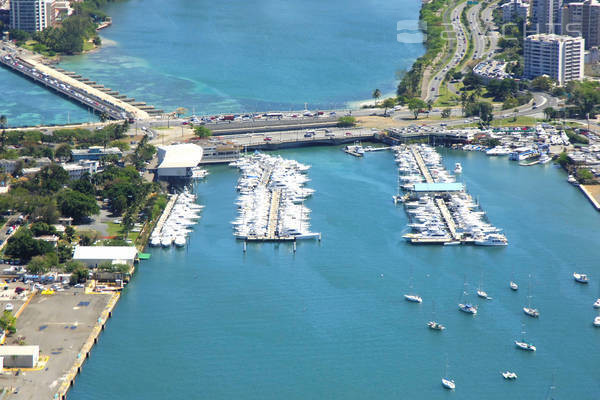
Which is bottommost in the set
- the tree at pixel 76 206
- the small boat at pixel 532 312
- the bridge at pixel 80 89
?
the small boat at pixel 532 312

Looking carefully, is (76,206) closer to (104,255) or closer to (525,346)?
(104,255)

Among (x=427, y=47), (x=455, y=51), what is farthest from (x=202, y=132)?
(x=427, y=47)

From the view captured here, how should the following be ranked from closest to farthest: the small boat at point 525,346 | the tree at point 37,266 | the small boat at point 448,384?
1. the small boat at point 448,384
2. the small boat at point 525,346
3. the tree at point 37,266

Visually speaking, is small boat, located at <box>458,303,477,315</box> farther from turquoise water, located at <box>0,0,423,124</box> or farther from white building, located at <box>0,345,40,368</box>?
turquoise water, located at <box>0,0,423,124</box>

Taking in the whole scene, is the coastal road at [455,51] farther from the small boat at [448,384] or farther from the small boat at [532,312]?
the small boat at [448,384]

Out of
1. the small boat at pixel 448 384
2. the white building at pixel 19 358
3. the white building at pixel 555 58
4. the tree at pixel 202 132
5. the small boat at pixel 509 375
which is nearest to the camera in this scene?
the small boat at pixel 448 384

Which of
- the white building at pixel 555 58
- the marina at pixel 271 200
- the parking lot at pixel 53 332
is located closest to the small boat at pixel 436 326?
the marina at pixel 271 200
